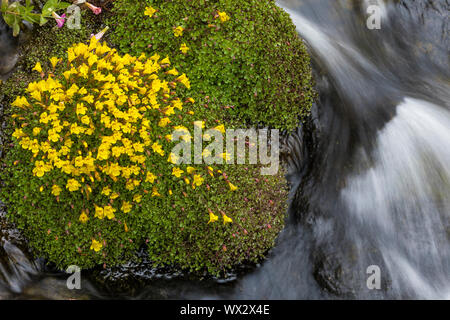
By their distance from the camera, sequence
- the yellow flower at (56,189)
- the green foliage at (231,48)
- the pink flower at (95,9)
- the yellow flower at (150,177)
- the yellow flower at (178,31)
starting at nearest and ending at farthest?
the yellow flower at (56,189) → the yellow flower at (150,177) → the yellow flower at (178,31) → the green foliage at (231,48) → the pink flower at (95,9)

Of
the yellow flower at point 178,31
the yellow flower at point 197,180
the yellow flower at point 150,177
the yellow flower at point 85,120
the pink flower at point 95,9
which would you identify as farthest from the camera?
the pink flower at point 95,9

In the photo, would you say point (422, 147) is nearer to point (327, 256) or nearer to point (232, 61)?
point (327, 256)

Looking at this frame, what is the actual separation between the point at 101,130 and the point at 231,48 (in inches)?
74.9

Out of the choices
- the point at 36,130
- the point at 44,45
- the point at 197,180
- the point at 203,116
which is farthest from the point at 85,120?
the point at 44,45

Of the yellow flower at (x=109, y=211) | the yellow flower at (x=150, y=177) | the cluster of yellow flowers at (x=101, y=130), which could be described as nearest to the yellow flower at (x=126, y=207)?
the cluster of yellow flowers at (x=101, y=130)

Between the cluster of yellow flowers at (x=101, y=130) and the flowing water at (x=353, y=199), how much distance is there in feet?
3.23

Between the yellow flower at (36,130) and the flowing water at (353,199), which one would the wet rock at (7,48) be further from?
the flowing water at (353,199)

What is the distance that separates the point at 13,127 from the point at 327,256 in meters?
4.01

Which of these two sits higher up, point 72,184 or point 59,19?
point 59,19

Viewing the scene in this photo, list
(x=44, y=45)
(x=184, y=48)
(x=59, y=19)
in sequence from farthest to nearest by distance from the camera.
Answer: (x=44, y=45), (x=59, y=19), (x=184, y=48)

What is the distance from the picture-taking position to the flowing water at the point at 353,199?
431 centimetres

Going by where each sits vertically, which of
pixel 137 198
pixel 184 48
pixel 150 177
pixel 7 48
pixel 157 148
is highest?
pixel 7 48

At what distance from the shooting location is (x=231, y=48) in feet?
15.0

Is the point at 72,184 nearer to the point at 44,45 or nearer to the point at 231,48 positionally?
the point at 44,45
